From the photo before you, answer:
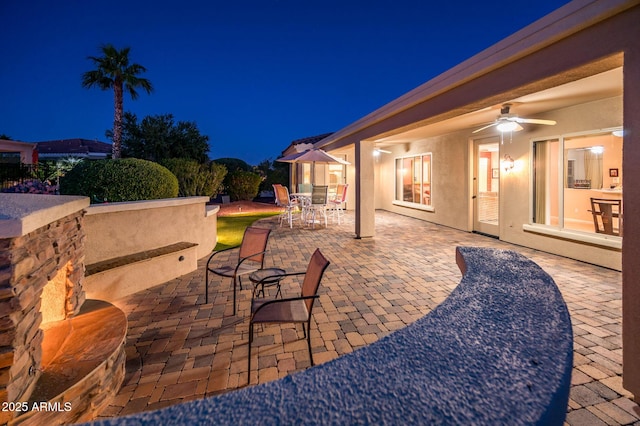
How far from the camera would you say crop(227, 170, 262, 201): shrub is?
17.6 m

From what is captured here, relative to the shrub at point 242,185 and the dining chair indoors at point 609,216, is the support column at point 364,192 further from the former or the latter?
the shrub at point 242,185

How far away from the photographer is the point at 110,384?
2463 millimetres

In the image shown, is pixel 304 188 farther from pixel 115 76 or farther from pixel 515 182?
pixel 115 76

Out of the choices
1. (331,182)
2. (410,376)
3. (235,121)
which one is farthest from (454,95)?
(235,121)

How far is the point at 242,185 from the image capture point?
17656mm

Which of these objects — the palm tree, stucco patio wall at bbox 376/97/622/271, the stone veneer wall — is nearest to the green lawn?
the stone veneer wall

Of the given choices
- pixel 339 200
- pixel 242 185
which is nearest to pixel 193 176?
pixel 242 185

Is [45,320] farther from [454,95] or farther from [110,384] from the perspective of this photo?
[454,95]

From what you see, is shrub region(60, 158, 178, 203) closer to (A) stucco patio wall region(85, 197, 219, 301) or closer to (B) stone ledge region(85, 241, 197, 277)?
(A) stucco patio wall region(85, 197, 219, 301)

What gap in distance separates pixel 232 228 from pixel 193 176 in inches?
190

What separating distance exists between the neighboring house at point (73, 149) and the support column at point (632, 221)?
27.6 m

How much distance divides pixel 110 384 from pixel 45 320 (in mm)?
1147

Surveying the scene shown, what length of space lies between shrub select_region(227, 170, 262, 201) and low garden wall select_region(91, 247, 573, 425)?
1718 centimetres

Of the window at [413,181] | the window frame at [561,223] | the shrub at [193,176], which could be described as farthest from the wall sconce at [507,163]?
the shrub at [193,176]
